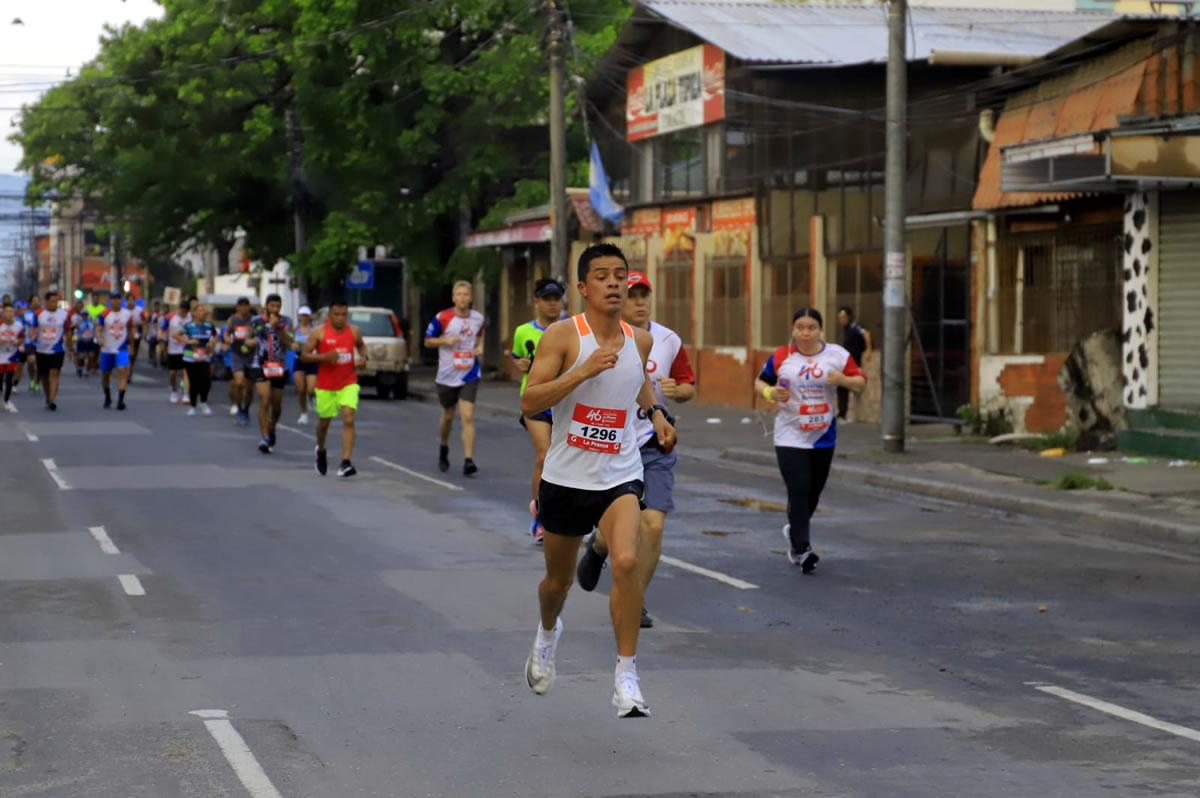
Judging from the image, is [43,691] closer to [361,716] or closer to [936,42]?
[361,716]

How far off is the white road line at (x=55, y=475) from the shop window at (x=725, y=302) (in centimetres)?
1620

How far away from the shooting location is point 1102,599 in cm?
1229

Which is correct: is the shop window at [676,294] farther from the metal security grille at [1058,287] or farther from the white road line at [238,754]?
the white road line at [238,754]

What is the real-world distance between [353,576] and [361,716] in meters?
4.63

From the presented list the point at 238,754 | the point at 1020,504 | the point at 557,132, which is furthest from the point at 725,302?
the point at 238,754

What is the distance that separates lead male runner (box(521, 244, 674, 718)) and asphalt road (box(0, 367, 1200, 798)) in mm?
333

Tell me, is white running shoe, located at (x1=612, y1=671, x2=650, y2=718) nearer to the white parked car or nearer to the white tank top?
the white tank top

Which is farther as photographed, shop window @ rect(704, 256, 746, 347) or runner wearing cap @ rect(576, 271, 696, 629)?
shop window @ rect(704, 256, 746, 347)

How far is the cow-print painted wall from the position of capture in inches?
912

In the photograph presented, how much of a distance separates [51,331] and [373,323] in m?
10.5

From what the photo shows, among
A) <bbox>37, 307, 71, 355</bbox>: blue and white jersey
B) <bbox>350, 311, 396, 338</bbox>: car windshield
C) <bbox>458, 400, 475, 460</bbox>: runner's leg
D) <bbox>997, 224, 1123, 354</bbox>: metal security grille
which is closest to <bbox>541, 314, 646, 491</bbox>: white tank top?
<bbox>458, 400, 475, 460</bbox>: runner's leg

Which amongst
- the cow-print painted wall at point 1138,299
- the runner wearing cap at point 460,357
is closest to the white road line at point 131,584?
the runner wearing cap at point 460,357

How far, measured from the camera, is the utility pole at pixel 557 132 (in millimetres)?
32750

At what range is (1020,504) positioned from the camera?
715 inches
